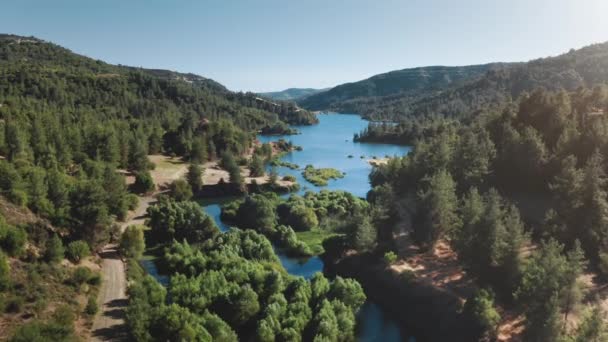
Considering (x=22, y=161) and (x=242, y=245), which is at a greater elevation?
(x=22, y=161)

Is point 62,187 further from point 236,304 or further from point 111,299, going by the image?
point 236,304

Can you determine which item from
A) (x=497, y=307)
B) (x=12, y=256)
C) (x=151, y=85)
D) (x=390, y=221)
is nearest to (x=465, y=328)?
(x=497, y=307)

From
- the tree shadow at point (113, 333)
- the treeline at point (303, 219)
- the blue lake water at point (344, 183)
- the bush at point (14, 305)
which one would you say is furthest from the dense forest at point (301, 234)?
the blue lake water at point (344, 183)

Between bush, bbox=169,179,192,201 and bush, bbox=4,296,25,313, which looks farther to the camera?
bush, bbox=169,179,192,201

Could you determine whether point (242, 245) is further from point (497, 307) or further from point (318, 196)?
point (318, 196)

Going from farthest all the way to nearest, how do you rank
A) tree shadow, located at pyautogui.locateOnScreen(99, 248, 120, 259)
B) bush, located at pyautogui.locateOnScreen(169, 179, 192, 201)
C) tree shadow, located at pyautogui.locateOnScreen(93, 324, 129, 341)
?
bush, located at pyautogui.locateOnScreen(169, 179, 192, 201) → tree shadow, located at pyautogui.locateOnScreen(99, 248, 120, 259) → tree shadow, located at pyautogui.locateOnScreen(93, 324, 129, 341)

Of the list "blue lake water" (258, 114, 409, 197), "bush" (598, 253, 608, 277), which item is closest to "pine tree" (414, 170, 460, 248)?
"bush" (598, 253, 608, 277)

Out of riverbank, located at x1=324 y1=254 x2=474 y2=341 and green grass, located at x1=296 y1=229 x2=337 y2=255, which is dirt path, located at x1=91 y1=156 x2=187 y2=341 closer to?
riverbank, located at x1=324 y1=254 x2=474 y2=341
